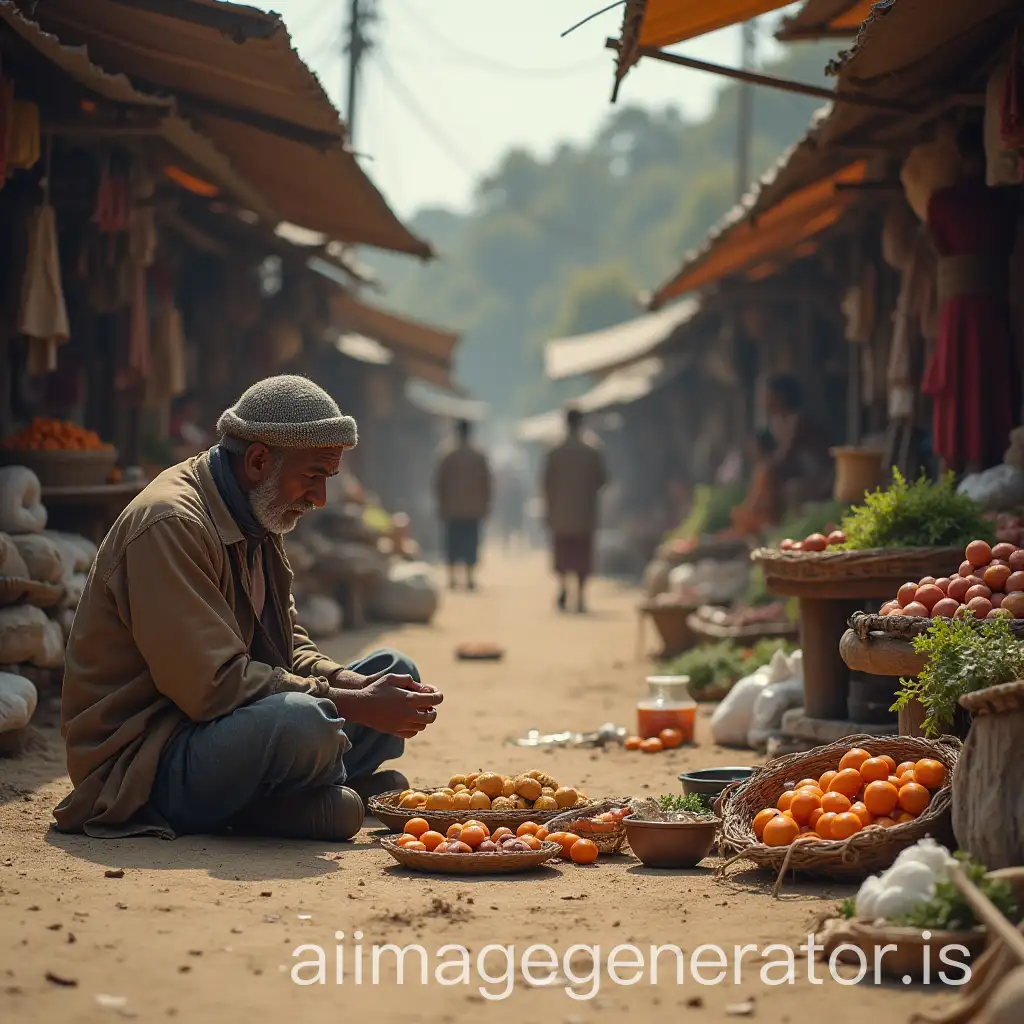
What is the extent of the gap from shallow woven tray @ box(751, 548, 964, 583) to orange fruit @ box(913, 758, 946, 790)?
177 cm

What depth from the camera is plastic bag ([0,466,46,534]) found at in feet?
24.4

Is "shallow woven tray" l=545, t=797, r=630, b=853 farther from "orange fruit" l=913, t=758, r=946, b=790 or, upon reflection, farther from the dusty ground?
"orange fruit" l=913, t=758, r=946, b=790

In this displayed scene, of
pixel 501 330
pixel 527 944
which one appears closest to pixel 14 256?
pixel 527 944

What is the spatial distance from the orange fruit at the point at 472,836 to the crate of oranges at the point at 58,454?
4292mm

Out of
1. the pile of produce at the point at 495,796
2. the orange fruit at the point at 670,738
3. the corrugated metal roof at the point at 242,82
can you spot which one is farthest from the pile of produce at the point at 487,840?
the corrugated metal roof at the point at 242,82

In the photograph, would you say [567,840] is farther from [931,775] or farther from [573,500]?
[573,500]

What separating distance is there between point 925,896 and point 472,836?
165 cm

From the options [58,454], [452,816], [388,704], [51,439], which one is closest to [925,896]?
[452,816]

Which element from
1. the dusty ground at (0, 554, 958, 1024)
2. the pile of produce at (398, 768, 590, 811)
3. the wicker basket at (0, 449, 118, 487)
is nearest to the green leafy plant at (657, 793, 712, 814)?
the dusty ground at (0, 554, 958, 1024)

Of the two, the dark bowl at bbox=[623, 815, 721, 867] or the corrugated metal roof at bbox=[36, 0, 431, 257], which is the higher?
the corrugated metal roof at bbox=[36, 0, 431, 257]

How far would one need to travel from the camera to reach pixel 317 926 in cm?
396

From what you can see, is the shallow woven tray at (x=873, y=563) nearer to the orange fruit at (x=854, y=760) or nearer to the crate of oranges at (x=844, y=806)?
the crate of oranges at (x=844, y=806)

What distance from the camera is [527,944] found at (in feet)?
12.5

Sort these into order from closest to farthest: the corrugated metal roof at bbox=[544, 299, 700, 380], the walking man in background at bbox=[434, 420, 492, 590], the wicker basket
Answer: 1. the wicker basket
2. the walking man in background at bbox=[434, 420, 492, 590]
3. the corrugated metal roof at bbox=[544, 299, 700, 380]
